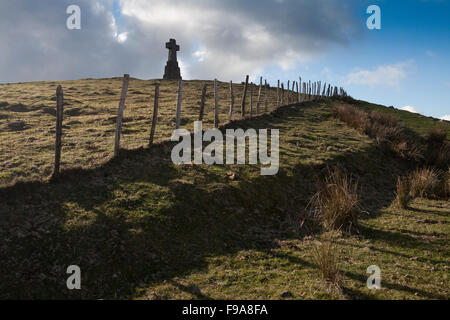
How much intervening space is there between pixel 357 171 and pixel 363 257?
7464 mm

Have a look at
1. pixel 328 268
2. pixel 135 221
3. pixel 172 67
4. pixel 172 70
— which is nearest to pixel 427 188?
pixel 328 268

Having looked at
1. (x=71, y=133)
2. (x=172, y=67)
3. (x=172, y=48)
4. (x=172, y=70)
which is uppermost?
(x=172, y=48)

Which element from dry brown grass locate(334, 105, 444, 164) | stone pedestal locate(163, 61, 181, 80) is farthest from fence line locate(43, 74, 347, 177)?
stone pedestal locate(163, 61, 181, 80)

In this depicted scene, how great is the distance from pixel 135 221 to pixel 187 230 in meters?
1.22

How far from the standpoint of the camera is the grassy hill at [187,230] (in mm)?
5566

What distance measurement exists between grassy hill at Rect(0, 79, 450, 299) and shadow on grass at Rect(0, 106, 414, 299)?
3cm

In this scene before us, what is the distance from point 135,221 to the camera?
7445 millimetres

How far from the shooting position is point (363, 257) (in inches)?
249

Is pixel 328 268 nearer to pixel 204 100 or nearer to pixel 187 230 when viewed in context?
pixel 187 230

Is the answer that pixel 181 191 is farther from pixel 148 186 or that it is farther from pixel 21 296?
pixel 21 296

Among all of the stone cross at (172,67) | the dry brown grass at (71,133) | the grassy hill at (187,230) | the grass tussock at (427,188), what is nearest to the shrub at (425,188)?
the grass tussock at (427,188)

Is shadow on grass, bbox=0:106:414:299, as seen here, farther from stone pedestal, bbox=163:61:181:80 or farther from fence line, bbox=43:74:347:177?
stone pedestal, bbox=163:61:181:80
